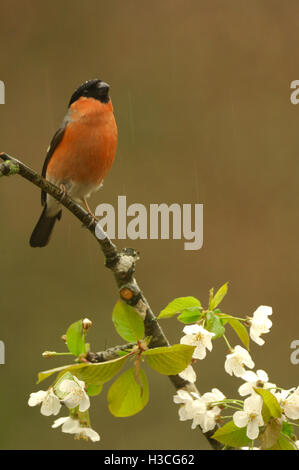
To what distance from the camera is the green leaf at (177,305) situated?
1.55ft

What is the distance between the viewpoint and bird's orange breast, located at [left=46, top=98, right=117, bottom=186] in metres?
0.98

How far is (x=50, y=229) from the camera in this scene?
116 centimetres

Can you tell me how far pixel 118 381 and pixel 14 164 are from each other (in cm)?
22

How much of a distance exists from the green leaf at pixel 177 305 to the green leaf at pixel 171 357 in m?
0.04

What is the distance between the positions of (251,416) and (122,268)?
215 mm

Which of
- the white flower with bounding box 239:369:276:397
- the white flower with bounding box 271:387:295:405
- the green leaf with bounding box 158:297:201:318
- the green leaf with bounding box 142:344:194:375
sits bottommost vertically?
the white flower with bounding box 271:387:295:405

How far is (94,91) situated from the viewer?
97 cm

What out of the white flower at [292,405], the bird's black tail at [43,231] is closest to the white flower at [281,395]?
the white flower at [292,405]

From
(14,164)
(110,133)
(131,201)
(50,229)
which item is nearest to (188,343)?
(14,164)

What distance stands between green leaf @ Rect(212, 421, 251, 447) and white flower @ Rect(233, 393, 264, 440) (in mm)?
18

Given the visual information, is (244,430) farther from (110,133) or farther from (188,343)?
(110,133)

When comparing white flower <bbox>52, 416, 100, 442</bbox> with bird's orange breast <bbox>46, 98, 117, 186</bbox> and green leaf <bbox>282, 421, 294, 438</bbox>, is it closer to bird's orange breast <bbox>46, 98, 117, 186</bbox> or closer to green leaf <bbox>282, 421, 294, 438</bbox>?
green leaf <bbox>282, 421, 294, 438</bbox>

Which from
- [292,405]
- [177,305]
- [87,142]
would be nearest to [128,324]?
[177,305]

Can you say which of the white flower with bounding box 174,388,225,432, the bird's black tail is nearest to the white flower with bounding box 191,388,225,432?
the white flower with bounding box 174,388,225,432
